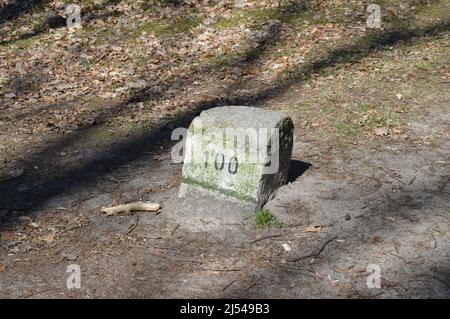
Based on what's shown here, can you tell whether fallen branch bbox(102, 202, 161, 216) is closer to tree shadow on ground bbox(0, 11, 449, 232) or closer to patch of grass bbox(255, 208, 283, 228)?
tree shadow on ground bbox(0, 11, 449, 232)

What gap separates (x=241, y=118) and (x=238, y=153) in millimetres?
366

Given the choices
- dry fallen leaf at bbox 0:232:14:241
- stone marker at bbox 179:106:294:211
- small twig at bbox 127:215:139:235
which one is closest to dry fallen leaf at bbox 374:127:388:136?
stone marker at bbox 179:106:294:211

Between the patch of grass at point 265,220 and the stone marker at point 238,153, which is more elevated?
the stone marker at point 238,153

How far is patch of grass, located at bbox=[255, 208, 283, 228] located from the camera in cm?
671

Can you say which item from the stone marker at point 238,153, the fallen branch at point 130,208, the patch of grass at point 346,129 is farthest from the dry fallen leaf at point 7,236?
the patch of grass at point 346,129

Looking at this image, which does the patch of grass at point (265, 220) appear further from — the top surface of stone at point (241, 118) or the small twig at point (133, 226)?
the small twig at point (133, 226)

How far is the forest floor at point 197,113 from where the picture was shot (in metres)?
6.01

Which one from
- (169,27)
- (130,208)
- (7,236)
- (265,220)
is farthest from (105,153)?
(169,27)

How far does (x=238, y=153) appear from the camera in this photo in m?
6.66

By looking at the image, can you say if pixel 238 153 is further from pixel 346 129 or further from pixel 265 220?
pixel 346 129
